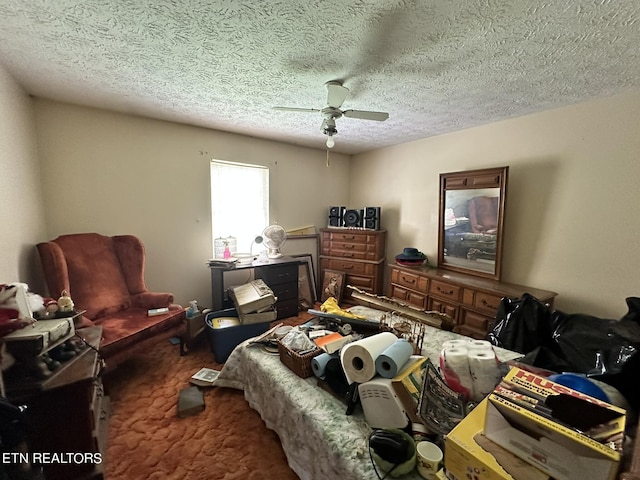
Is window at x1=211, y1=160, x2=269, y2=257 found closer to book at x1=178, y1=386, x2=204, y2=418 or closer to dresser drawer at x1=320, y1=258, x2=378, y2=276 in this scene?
dresser drawer at x1=320, y1=258, x2=378, y2=276

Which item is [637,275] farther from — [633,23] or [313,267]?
[313,267]

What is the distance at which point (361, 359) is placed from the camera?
3.89 feet

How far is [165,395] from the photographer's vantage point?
1.92 m

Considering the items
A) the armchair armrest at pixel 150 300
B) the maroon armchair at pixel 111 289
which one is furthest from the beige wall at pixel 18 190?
the armchair armrest at pixel 150 300

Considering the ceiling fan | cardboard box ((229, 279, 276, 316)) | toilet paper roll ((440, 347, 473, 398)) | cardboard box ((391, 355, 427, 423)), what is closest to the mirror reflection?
the ceiling fan

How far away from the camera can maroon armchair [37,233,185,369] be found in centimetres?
190

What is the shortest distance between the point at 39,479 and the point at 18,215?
1.69 meters

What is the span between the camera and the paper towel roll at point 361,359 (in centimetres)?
115

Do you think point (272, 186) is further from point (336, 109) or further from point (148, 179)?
point (336, 109)

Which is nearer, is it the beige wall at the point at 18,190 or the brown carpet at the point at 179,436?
the brown carpet at the point at 179,436

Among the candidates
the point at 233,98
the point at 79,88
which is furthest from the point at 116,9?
the point at 79,88

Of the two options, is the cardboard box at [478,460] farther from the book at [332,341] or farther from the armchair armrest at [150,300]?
the armchair armrest at [150,300]

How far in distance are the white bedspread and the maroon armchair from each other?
826mm

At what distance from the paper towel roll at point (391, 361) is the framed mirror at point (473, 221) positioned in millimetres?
1964
